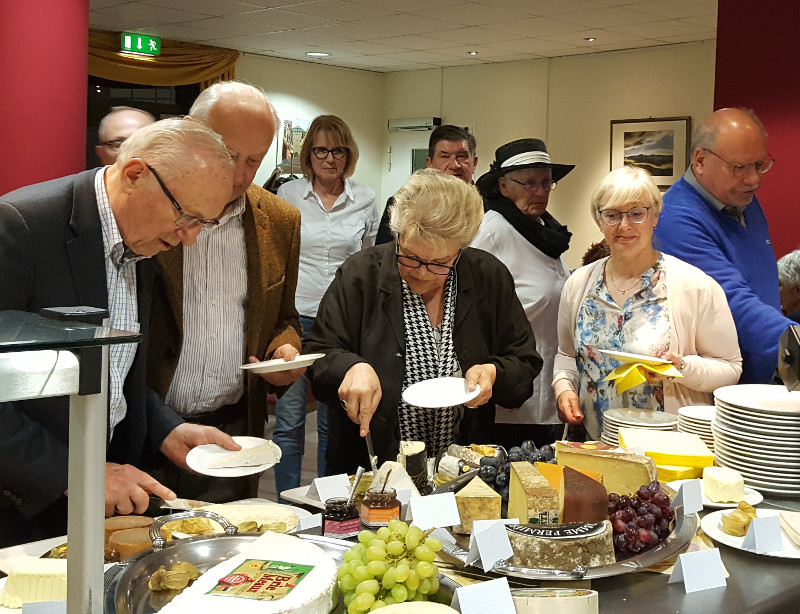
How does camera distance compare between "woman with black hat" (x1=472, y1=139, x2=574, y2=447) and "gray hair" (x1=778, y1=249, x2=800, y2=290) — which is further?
"gray hair" (x1=778, y1=249, x2=800, y2=290)

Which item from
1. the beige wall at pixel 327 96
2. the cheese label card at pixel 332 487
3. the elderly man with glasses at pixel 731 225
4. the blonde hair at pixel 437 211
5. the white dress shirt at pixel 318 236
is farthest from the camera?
the beige wall at pixel 327 96

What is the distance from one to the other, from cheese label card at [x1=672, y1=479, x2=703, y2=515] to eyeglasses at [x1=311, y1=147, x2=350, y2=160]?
300 cm

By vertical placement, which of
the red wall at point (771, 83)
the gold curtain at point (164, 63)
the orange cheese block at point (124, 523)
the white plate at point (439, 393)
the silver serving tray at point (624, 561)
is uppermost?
the gold curtain at point (164, 63)

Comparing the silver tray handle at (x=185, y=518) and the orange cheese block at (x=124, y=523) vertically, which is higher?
the silver tray handle at (x=185, y=518)

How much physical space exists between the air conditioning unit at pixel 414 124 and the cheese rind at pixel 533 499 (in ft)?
32.6

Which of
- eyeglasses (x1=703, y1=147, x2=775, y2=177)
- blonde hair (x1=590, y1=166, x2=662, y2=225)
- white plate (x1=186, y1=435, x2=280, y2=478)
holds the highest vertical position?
eyeglasses (x1=703, y1=147, x2=775, y2=177)

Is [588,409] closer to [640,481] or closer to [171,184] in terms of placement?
[640,481]

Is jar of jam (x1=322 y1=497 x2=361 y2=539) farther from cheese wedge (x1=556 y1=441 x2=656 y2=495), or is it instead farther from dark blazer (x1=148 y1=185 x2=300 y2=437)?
dark blazer (x1=148 y1=185 x2=300 y2=437)

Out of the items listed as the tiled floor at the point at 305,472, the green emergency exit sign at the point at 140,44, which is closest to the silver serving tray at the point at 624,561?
the tiled floor at the point at 305,472

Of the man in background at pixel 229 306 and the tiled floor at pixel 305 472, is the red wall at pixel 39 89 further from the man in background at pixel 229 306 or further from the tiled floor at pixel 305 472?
the tiled floor at pixel 305 472

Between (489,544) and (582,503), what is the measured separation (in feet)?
0.83

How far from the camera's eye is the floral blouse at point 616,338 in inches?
103

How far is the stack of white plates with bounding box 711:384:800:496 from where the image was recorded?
2164 millimetres

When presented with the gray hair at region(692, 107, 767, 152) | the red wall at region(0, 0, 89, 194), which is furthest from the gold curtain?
the gray hair at region(692, 107, 767, 152)
